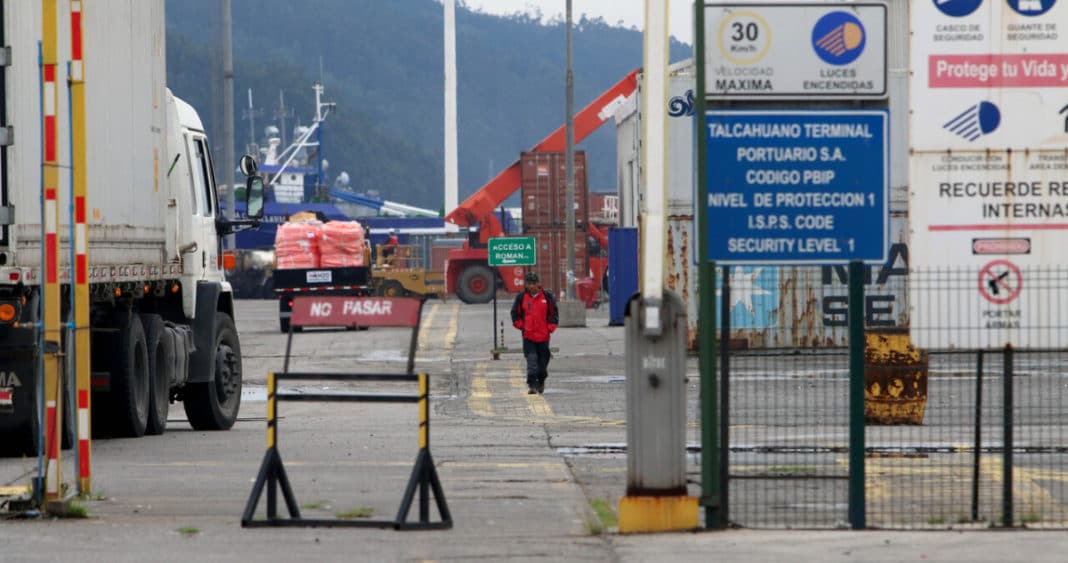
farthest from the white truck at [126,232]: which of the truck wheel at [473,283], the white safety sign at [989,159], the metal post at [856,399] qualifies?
the truck wheel at [473,283]

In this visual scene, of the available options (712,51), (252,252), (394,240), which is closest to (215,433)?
(712,51)

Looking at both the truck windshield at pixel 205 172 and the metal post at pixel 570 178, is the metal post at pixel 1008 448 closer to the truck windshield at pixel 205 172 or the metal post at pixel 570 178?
the truck windshield at pixel 205 172

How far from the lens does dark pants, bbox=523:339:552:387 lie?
2194 cm

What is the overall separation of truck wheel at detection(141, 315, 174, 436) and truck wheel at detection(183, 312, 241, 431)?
888mm

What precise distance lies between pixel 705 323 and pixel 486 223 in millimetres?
44725

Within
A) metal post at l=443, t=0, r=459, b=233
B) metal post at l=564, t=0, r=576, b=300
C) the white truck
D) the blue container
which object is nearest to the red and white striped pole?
the white truck

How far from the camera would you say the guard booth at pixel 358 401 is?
9633 mm

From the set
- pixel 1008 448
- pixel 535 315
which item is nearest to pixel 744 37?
pixel 1008 448

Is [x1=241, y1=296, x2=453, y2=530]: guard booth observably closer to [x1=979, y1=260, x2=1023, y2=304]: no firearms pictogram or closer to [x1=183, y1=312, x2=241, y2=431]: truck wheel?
[x1=979, y1=260, x2=1023, y2=304]: no firearms pictogram

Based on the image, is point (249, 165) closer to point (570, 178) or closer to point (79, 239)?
point (79, 239)

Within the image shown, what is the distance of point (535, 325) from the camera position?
22.1 metres

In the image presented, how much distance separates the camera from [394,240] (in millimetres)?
61281

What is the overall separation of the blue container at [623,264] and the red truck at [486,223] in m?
11.7

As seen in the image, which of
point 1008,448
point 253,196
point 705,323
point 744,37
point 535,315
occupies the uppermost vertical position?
point 744,37
